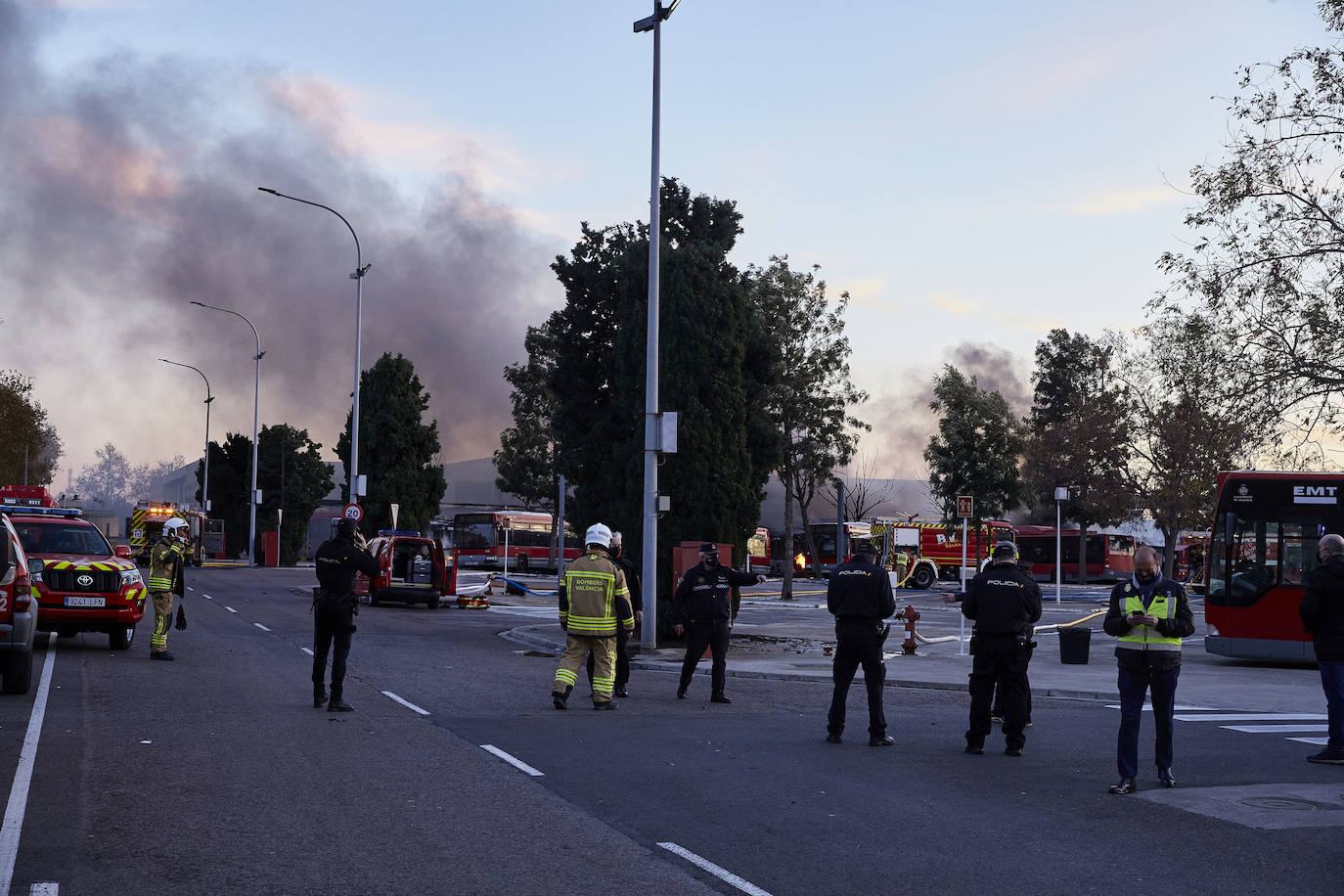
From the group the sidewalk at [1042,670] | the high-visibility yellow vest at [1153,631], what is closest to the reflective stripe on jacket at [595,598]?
the high-visibility yellow vest at [1153,631]

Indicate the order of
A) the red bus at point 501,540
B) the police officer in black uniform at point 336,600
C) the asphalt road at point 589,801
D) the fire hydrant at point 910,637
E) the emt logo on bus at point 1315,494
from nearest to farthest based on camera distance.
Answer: the asphalt road at point 589,801 < the police officer in black uniform at point 336,600 < the emt logo on bus at point 1315,494 < the fire hydrant at point 910,637 < the red bus at point 501,540

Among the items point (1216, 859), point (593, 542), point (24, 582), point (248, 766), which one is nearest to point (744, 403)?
point (593, 542)

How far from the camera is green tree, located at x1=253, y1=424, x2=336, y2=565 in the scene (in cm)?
8225

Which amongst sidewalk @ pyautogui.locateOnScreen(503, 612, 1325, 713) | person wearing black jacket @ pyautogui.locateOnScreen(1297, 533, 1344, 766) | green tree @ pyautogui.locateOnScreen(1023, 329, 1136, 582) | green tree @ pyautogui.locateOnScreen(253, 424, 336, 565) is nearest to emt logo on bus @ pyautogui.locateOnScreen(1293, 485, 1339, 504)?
sidewalk @ pyautogui.locateOnScreen(503, 612, 1325, 713)

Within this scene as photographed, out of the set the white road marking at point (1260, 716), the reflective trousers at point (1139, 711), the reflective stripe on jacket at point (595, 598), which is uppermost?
the reflective stripe on jacket at point (595, 598)

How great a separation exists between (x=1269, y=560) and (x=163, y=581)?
59.8ft

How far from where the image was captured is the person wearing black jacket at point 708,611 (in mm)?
16125

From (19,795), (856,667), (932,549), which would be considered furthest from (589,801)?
(932,549)

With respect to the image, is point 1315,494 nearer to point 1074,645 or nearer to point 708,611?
point 1074,645

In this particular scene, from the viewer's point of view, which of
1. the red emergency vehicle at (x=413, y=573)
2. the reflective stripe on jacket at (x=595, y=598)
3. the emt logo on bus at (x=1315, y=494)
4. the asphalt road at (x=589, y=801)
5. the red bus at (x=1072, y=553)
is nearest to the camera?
the asphalt road at (x=589, y=801)

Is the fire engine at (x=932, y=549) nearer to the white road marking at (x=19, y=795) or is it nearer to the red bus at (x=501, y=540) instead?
the red bus at (x=501, y=540)

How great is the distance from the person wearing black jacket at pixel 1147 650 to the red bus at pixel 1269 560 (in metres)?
14.4

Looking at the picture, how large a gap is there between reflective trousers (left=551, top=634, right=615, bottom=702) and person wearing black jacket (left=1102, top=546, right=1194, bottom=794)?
5732 millimetres

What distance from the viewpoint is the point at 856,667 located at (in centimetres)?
1273
